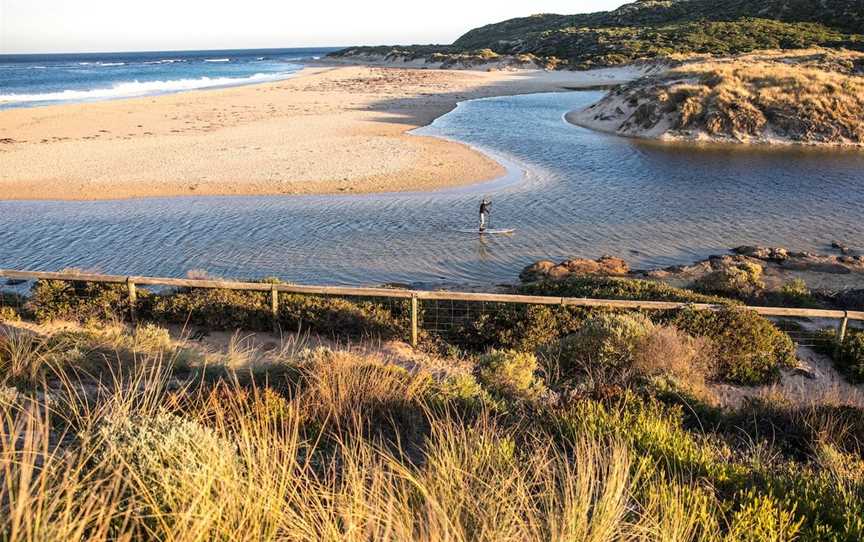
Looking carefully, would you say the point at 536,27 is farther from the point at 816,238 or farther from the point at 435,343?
the point at 435,343

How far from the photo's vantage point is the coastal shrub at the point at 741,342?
349 inches

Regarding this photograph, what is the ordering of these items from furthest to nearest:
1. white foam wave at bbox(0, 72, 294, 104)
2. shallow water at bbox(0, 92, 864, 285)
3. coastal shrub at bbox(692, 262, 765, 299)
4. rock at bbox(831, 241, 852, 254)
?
white foam wave at bbox(0, 72, 294, 104), rock at bbox(831, 241, 852, 254), shallow water at bbox(0, 92, 864, 285), coastal shrub at bbox(692, 262, 765, 299)

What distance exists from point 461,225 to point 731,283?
8098mm

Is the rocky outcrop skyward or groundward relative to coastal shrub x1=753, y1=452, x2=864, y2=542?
groundward

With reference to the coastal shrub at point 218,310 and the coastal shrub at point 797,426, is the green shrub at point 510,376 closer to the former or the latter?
the coastal shrub at point 797,426

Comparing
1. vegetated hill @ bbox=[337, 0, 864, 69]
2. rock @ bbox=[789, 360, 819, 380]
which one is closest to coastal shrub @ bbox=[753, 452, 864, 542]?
rock @ bbox=[789, 360, 819, 380]

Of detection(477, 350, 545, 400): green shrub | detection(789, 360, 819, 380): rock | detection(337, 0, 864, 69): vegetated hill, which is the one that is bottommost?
detection(789, 360, 819, 380): rock

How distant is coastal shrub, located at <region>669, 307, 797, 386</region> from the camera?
886 cm

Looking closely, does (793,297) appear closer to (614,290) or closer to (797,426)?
(614,290)

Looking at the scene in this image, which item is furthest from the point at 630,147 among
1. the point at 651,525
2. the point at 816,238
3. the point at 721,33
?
the point at 721,33

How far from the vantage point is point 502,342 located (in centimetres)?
995

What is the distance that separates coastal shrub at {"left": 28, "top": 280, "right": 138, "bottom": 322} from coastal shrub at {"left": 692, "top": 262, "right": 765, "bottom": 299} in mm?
11161

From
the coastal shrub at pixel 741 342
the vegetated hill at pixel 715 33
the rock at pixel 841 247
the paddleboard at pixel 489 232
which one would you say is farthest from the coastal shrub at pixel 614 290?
the vegetated hill at pixel 715 33

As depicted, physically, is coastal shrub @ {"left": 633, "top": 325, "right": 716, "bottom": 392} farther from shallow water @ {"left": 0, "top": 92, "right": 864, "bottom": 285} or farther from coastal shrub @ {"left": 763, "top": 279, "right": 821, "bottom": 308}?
shallow water @ {"left": 0, "top": 92, "right": 864, "bottom": 285}
